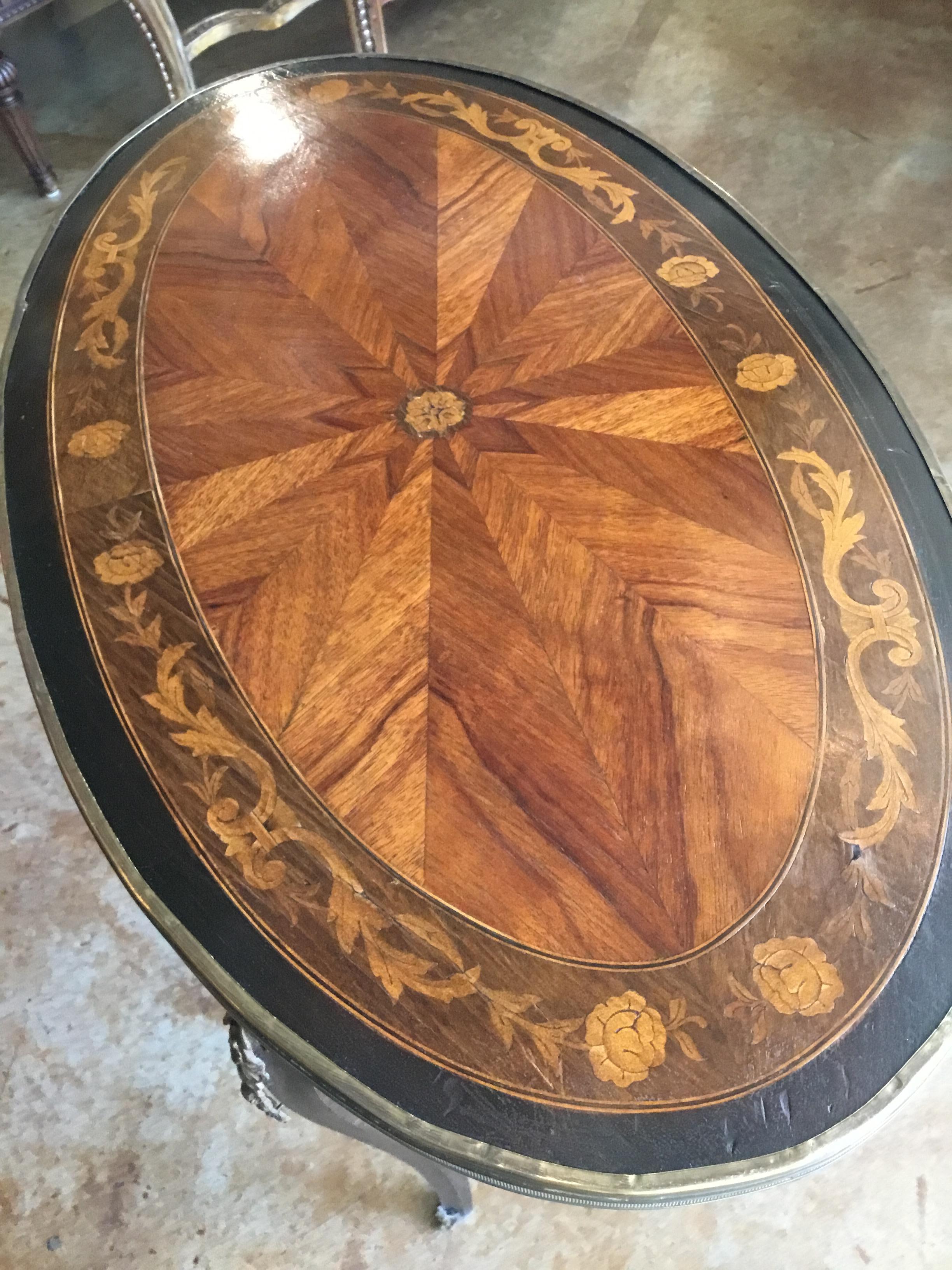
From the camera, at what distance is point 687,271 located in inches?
42.7

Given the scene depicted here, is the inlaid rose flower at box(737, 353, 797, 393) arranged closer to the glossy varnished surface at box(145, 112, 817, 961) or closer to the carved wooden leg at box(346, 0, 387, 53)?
the glossy varnished surface at box(145, 112, 817, 961)

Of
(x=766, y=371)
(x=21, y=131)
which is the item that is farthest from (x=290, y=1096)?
(x=21, y=131)

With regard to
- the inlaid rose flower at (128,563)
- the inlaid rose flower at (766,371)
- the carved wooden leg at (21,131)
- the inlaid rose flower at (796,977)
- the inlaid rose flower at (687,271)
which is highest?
the carved wooden leg at (21,131)

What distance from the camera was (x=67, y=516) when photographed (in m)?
0.89

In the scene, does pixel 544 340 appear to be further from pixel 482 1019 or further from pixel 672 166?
pixel 482 1019

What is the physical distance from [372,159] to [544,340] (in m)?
0.39

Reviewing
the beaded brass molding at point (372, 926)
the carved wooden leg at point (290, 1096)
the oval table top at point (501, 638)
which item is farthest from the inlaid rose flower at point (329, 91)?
the carved wooden leg at point (290, 1096)

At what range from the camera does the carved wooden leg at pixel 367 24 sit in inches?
72.6

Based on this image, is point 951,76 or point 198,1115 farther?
point 951,76

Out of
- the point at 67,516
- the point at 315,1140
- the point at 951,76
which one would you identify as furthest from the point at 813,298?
the point at 951,76

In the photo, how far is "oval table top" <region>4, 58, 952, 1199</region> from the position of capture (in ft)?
2.19

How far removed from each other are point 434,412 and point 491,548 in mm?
180

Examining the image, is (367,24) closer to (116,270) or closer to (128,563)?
(116,270)

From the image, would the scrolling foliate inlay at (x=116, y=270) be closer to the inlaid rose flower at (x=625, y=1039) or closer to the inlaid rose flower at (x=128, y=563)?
the inlaid rose flower at (x=128, y=563)
